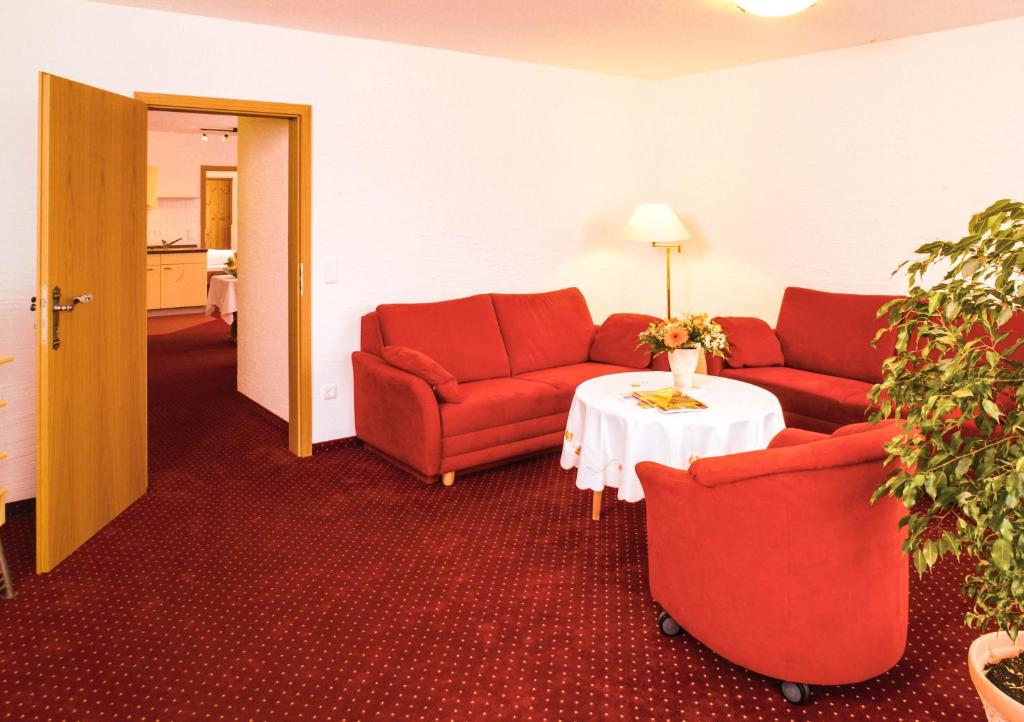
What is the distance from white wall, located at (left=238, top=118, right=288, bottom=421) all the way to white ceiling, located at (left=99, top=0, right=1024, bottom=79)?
1.01m

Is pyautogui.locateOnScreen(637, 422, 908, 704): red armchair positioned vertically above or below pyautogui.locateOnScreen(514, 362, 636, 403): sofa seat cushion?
below

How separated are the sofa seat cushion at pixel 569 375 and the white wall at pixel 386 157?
2.75 feet

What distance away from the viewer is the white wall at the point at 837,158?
4.55 metres

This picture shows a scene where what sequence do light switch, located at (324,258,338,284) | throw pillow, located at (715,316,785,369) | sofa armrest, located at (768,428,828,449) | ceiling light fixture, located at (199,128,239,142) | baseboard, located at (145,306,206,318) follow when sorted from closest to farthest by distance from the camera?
sofa armrest, located at (768,428,828,449), light switch, located at (324,258,338,284), throw pillow, located at (715,316,785,369), ceiling light fixture, located at (199,128,239,142), baseboard, located at (145,306,206,318)

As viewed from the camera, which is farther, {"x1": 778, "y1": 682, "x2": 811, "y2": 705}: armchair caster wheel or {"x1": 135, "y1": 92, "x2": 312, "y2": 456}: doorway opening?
{"x1": 135, "y1": 92, "x2": 312, "y2": 456}: doorway opening

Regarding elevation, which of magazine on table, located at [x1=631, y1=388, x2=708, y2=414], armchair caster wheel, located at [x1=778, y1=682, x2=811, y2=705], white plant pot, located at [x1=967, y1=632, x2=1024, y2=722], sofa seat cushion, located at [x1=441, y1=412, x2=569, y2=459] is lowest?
armchair caster wheel, located at [x1=778, y1=682, x2=811, y2=705]

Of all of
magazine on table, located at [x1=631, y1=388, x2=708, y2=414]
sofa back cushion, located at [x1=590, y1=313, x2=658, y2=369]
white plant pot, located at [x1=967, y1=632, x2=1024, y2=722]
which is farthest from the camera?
sofa back cushion, located at [x1=590, y1=313, x2=658, y2=369]

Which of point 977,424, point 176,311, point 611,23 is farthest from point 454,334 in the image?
point 176,311

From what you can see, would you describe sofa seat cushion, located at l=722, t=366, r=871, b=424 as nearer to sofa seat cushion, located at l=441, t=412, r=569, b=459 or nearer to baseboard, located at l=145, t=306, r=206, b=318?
sofa seat cushion, located at l=441, t=412, r=569, b=459

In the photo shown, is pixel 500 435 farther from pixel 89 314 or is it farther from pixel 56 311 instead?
pixel 56 311

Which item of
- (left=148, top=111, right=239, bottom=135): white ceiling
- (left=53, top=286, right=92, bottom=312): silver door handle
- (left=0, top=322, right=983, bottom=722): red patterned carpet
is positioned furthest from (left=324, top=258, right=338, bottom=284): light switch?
(left=148, top=111, right=239, bottom=135): white ceiling

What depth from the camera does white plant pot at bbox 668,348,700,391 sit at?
382 centimetres

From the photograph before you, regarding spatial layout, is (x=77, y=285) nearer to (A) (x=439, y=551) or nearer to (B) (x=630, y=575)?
(A) (x=439, y=551)

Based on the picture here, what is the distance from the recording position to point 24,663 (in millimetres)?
2615
